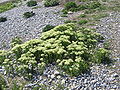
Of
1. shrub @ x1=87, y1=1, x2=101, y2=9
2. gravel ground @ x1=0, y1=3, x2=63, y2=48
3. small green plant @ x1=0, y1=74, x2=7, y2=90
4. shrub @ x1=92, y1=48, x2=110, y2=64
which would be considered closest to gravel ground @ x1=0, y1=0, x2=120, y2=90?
gravel ground @ x1=0, y1=3, x2=63, y2=48

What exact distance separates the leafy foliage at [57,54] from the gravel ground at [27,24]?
12.0 ft

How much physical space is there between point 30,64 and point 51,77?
1756 millimetres

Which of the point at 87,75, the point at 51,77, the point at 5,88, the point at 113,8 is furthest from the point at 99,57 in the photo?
the point at 113,8

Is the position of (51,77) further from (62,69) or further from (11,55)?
(11,55)

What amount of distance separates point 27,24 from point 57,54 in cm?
987

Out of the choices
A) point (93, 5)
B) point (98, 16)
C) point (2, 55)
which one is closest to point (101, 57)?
point (2, 55)

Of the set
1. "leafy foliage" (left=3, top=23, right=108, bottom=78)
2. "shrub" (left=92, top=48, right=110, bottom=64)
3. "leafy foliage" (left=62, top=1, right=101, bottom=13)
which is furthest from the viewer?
"leafy foliage" (left=62, top=1, right=101, bottom=13)

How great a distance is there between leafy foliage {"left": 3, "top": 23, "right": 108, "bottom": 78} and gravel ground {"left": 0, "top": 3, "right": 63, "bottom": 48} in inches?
144

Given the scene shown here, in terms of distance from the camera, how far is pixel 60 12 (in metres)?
27.5

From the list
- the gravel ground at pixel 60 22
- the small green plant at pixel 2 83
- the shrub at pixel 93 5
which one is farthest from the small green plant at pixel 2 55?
the shrub at pixel 93 5

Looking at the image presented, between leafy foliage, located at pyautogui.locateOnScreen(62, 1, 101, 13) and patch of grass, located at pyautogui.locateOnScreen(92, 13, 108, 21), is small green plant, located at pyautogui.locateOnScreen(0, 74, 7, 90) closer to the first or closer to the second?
patch of grass, located at pyautogui.locateOnScreen(92, 13, 108, 21)

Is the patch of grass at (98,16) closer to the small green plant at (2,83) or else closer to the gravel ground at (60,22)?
the gravel ground at (60,22)

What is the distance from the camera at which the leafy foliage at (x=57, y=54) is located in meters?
14.4

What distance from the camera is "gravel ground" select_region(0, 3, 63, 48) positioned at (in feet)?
70.0
